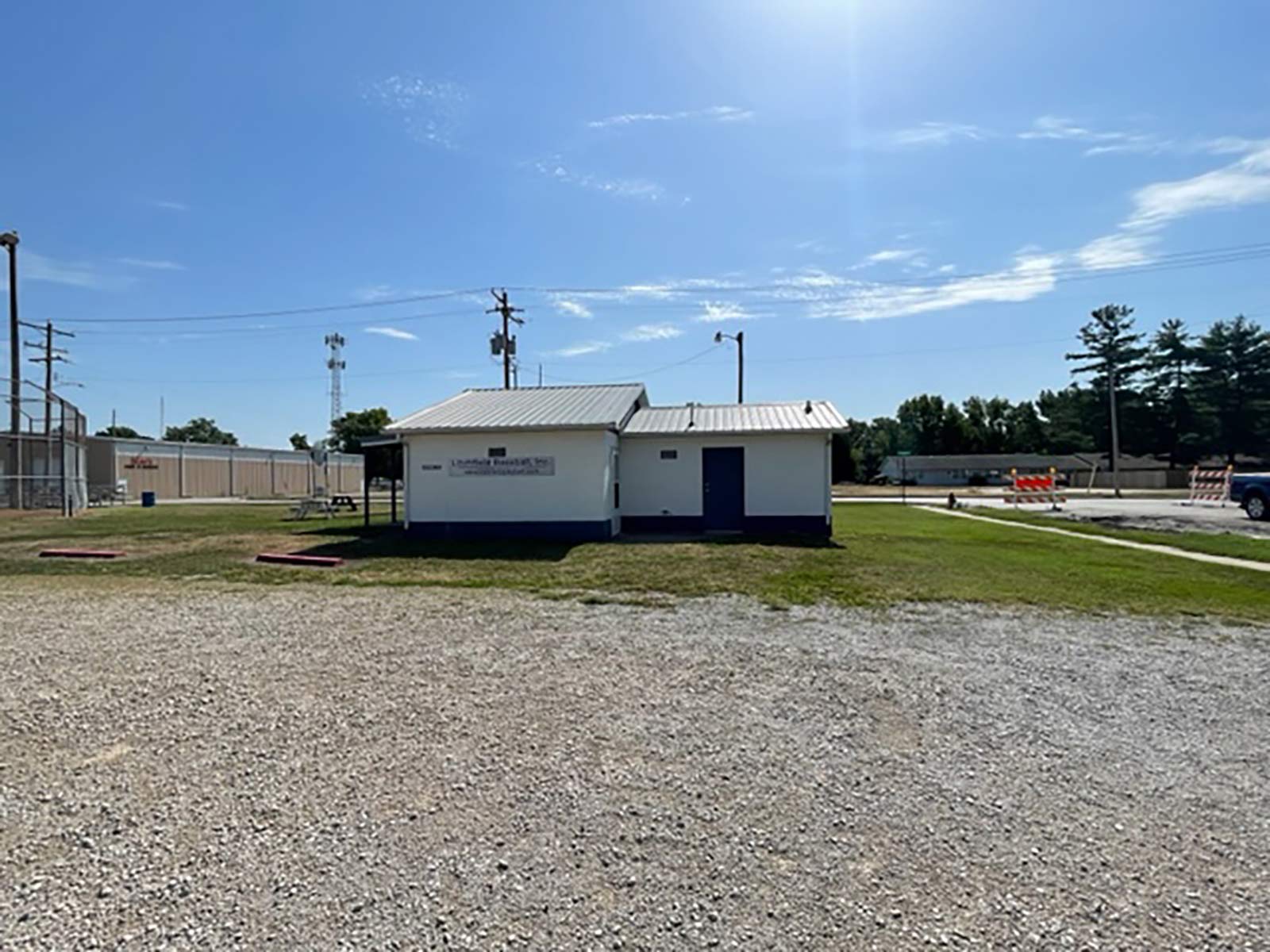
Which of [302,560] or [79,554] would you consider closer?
[302,560]

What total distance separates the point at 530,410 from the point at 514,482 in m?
2.05

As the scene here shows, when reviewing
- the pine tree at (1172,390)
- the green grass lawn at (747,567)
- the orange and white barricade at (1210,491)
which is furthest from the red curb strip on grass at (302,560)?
the pine tree at (1172,390)

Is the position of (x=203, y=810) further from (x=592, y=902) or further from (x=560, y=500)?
(x=560, y=500)

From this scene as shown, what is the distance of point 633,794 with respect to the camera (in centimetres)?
338

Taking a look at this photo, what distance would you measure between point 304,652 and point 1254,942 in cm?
618

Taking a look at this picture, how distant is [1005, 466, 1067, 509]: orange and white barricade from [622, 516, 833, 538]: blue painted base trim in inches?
626

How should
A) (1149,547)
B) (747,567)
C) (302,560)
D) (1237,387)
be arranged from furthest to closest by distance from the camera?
(1237,387) → (1149,547) → (302,560) → (747,567)

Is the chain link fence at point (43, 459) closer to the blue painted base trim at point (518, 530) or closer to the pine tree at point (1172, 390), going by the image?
the blue painted base trim at point (518, 530)

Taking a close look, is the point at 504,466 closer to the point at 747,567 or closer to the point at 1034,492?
the point at 747,567

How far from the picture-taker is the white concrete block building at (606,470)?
15297 millimetres

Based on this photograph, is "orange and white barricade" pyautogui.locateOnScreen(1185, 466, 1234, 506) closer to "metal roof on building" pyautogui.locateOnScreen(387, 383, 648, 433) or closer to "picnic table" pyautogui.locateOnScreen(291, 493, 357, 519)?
"metal roof on building" pyautogui.locateOnScreen(387, 383, 648, 433)

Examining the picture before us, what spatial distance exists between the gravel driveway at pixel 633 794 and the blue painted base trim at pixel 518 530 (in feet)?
28.9

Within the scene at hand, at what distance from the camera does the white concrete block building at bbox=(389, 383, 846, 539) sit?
50.2 ft

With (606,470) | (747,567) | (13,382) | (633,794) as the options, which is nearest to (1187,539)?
(747,567)
